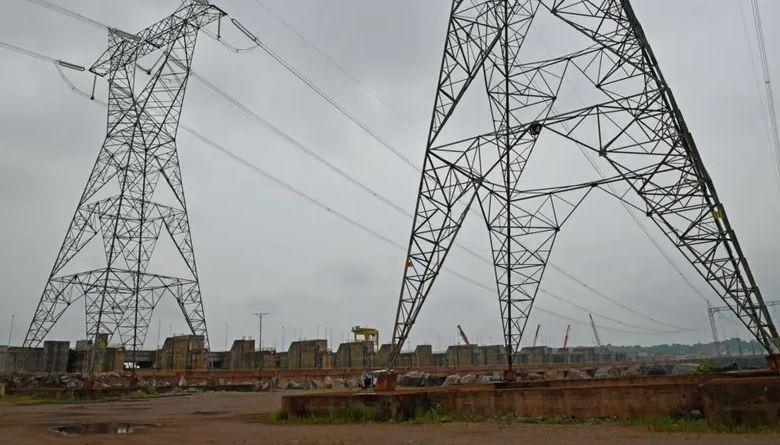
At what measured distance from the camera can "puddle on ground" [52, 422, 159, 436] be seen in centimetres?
1154

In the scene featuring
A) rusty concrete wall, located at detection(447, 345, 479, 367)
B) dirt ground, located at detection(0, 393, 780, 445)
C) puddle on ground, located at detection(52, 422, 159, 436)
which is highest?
rusty concrete wall, located at detection(447, 345, 479, 367)

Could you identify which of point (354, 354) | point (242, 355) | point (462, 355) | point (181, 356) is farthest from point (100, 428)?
point (462, 355)

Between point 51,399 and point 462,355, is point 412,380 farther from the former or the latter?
point 462,355

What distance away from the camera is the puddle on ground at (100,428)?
11.5 metres

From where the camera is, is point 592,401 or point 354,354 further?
point 354,354

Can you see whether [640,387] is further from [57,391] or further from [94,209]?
[94,209]

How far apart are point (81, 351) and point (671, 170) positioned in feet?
213

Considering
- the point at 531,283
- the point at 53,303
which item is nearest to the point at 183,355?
the point at 53,303

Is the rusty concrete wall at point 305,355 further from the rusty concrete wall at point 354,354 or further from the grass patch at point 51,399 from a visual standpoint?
the grass patch at point 51,399

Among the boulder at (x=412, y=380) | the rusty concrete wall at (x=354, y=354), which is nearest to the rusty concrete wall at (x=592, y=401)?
the boulder at (x=412, y=380)

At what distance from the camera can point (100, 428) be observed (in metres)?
12.4

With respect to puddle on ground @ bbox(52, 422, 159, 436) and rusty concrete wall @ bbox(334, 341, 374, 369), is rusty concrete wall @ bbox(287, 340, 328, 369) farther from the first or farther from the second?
puddle on ground @ bbox(52, 422, 159, 436)

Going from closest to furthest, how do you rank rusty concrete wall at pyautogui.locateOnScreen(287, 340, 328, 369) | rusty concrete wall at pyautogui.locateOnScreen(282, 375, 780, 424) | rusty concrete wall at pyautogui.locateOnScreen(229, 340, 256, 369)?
rusty concrete wall at pyautogui.locateOnScreen(282, 375, 780, 424) → rusty concrete wall at pyautogui.locateOnScreen(229, 340, 256, 369) → rusty concrete wall at pyautogui.locateOnScreen(287, 340, 328, 369)

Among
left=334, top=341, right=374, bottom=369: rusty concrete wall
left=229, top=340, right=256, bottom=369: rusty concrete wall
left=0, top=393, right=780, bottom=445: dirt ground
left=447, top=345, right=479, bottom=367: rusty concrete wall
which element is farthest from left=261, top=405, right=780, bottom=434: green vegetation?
left=447, top=345, right=479, bottom=367: rusty concrete wall
